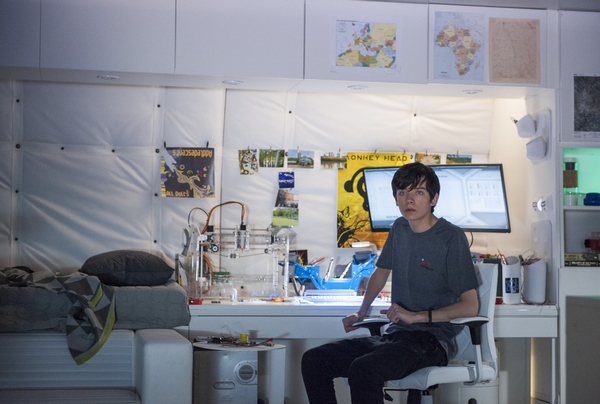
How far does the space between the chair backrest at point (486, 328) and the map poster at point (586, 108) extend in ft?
4.11

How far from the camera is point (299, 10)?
13.3 ft

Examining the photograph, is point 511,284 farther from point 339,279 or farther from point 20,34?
point 20,34

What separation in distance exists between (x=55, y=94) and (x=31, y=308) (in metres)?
1.51

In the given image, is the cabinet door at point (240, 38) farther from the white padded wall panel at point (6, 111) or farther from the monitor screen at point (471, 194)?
the white padded wall panel at point (6, 111)

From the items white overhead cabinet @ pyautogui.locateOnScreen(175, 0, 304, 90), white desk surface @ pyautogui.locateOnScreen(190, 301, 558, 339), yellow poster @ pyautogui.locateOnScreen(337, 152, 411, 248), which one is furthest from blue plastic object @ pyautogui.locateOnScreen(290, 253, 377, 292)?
white overhead cabinet @ pyautogui.locateOnScreen(175, 0, 304, 90)

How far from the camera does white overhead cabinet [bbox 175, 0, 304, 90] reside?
13.0 ft

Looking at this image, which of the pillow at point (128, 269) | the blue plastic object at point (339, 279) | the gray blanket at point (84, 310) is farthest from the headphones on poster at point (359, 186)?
the gray blanket at point (84, 310)

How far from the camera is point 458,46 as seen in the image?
13.8 ft

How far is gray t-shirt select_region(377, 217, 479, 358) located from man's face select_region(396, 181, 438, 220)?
0.08 metres

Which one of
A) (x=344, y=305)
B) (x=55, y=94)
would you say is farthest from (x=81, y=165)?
(x=344, y=305)

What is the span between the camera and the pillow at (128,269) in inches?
155

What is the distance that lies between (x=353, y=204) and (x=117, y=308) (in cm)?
175

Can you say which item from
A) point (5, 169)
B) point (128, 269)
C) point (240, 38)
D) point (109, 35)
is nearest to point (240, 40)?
point (240, 38)

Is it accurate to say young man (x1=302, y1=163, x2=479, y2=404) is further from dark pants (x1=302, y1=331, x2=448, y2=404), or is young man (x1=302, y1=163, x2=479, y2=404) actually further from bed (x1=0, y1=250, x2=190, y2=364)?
bed (x1=0, y1=250, x2=190, y2=364)
